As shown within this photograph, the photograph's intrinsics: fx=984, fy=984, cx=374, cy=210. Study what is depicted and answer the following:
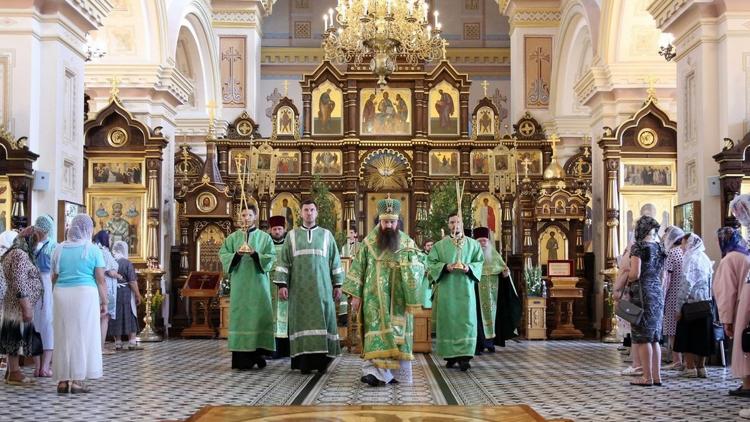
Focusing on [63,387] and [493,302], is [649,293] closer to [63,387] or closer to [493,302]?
[493,302]

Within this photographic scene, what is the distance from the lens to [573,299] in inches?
670

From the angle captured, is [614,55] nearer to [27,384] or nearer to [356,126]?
[356,126]

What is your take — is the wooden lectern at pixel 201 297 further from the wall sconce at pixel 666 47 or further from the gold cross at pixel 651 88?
the wall sconce at pixel 666 47

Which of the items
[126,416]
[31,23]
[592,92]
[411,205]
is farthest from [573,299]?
[126,416]

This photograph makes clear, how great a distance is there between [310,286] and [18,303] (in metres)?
2.84

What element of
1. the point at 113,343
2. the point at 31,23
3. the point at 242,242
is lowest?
the point at 113,343

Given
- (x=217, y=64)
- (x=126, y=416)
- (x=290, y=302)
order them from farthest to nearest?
(x=217, y=64) → (x=290, y=302) → (x=126, y=416)

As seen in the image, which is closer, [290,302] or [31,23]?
[290,302]

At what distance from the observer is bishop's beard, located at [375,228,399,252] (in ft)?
30.9

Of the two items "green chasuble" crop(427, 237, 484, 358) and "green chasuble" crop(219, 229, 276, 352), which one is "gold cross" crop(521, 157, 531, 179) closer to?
"green chasuble" crop(427, 237, 484, 358)

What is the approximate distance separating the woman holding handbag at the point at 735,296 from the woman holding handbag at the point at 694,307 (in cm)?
113

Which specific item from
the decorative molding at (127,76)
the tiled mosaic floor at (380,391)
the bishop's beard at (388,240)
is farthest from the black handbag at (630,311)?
the decorative molding at (127,76)

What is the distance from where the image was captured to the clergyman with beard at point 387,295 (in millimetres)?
9117

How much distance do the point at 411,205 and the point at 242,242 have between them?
457 inches
